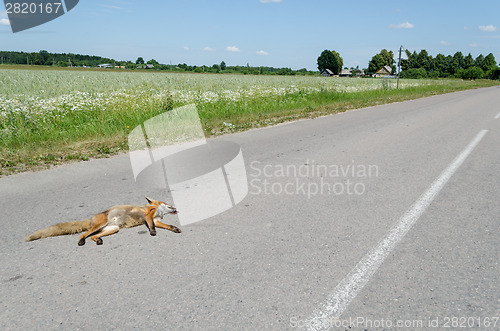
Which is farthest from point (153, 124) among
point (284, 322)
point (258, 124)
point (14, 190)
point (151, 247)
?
point (284, 322)

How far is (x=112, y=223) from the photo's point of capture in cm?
346

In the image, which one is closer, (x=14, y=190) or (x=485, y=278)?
(x=485, y=278)

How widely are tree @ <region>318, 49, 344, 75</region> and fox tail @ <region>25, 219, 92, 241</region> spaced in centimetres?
14024

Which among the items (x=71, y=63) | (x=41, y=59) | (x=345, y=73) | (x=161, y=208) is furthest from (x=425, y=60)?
(x=161, y=208)

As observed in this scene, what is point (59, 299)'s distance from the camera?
7.93ft

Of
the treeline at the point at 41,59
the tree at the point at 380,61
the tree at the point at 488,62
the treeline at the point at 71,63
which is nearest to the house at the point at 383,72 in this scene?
the tree at the point at 380,61

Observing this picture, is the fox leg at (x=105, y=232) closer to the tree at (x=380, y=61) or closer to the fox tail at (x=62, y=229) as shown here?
the fox tail at (x=62, y=229)

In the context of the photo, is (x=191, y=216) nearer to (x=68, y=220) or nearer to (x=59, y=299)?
(x=68, y=220)

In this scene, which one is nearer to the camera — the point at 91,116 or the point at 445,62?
the point at 91,116

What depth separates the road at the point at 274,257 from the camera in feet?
7.50

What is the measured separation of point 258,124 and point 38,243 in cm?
779

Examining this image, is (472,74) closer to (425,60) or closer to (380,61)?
(425,60)

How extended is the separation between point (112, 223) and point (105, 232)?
0.15m

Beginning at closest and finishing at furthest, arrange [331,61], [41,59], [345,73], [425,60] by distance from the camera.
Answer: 1. [41,59]
2. [425,60]
3. [331,61]
4. [345,73]
